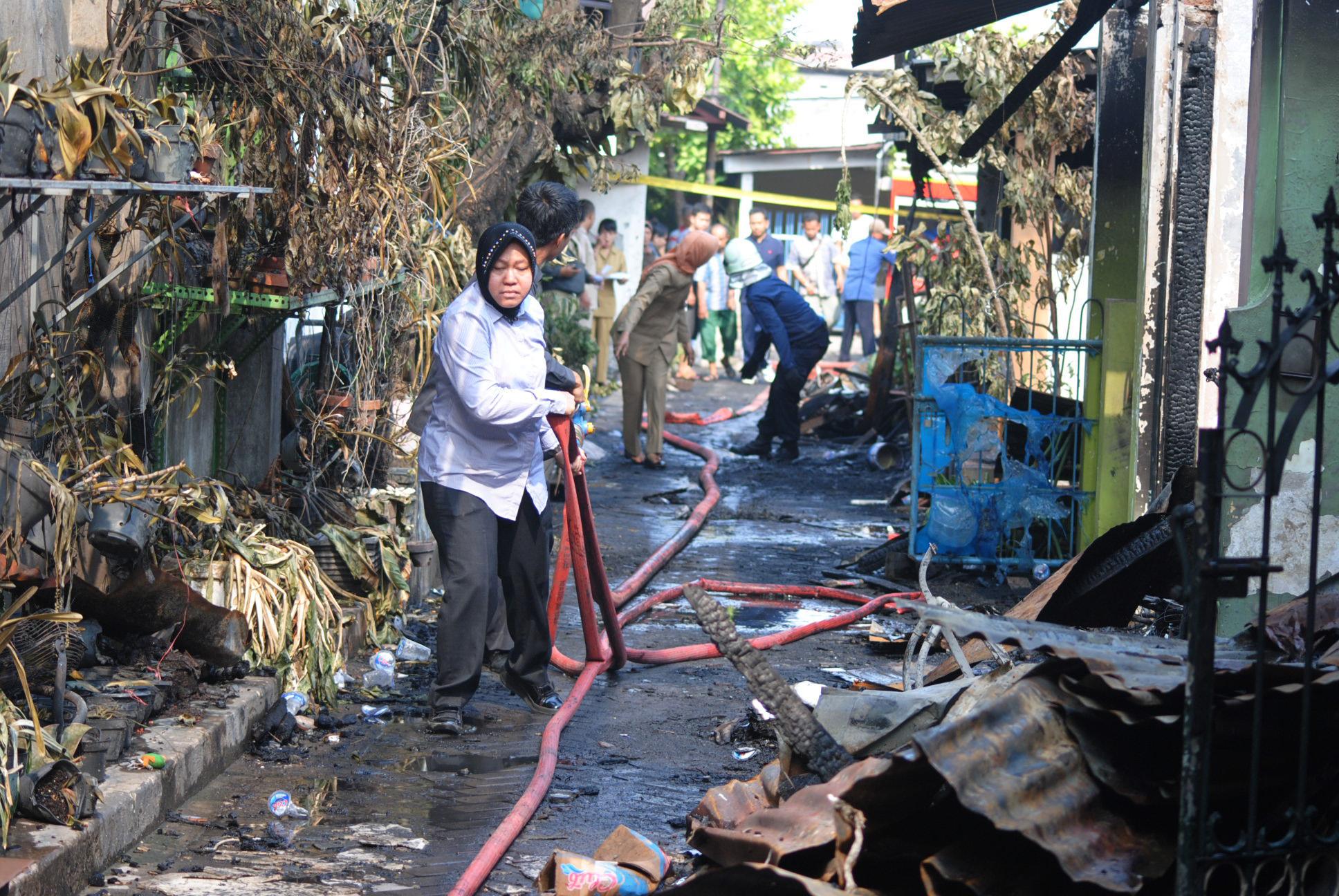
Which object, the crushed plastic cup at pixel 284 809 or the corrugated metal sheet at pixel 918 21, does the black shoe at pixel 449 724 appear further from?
the corrugated metal sheet at pixel 918 21

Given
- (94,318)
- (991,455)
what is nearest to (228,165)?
(94,318)

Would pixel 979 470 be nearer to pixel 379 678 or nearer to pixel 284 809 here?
pixel 379 678

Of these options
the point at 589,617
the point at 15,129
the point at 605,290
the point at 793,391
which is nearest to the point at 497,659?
the point at 589,617

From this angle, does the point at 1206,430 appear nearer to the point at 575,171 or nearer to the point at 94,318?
the point at 94,318

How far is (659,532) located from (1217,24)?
521cm

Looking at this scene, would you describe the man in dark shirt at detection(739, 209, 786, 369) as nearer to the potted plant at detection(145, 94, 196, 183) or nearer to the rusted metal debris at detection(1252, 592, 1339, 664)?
the potted plant at detection(145, 94, 196, 183)

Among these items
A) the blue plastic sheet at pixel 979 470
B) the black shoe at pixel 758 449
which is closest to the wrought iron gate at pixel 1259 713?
the blue plastic sheet at pixel 979 470

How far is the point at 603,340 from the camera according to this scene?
64.8 ft

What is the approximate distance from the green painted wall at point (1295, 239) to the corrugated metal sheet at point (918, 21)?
2.68 m

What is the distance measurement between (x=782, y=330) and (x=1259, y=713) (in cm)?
1206

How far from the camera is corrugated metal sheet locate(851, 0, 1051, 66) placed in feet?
29.1

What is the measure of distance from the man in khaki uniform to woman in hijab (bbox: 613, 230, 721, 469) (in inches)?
205

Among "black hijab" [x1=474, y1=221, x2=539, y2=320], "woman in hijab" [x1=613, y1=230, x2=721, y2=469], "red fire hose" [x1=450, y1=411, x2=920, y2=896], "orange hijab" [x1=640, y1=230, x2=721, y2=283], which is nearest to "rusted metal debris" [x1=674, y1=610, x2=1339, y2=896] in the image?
"red fire hose" [x1=450, y1=411, x2=920, y2=896]

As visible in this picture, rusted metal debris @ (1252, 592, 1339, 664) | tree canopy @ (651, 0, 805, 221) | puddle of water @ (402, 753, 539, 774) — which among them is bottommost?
puddle of water @ (402, 753, 539, 774)
